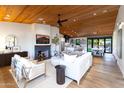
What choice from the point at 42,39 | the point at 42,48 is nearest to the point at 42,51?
the point at 42,48

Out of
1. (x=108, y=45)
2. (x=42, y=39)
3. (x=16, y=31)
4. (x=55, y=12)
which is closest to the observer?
(x=55, y=12)

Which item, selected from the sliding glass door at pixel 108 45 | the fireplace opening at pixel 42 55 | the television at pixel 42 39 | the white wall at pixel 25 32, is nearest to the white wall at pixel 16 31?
the white wall at pixel 25 32

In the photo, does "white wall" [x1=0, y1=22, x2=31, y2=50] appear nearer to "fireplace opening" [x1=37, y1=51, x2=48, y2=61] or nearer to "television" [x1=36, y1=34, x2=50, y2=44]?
"television" [x1=36, y1=34, x2=50, y2=44]

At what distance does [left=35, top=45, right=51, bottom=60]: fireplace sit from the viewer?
8.28 m

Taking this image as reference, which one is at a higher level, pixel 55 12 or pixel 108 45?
pixel 55 12

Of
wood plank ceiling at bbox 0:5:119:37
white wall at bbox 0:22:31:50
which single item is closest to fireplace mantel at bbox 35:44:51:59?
Result: white wall at bbox 0:22:31:50

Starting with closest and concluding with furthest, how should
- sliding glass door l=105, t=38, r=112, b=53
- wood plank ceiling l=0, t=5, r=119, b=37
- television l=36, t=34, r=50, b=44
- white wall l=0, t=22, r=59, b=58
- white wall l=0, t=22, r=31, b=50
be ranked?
wood plank ceiling l=0, t=5, r=119, b=37
white wall l=0, t=22, r=31, b=50
white wall l=0, t=22, r=59, b=58
television l=36, t=34, r=50, b=44
sliding glass door l=105, t=38, r=112, b=53

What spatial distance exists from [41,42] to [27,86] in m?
5.22

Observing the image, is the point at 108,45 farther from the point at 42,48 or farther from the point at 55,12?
the point at 55,12

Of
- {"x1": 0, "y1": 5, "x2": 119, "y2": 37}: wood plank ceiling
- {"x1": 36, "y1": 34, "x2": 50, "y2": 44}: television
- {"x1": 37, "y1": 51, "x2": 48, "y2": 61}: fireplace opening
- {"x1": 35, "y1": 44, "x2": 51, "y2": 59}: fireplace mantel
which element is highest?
{"x1": 0, "y1": 5, "x2": 119, "y2": 37}: wood plank ceiling

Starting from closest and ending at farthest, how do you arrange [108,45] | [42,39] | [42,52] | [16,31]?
1. [16,31]
2. [42,39]
3. [42,52]
4. [108,45]

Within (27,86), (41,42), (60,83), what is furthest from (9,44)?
(60,83)

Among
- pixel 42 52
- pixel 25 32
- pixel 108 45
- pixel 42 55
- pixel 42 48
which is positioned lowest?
pixel 42 55

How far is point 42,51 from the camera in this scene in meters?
8.62
